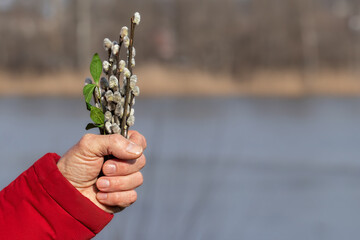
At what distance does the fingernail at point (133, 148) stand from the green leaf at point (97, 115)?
0.26ft

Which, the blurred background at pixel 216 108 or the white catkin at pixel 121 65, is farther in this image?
the blurred background at pixel 216 108

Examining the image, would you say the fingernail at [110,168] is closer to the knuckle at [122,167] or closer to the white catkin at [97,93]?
the knuckle at [122,167]

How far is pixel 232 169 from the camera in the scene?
26.2ft

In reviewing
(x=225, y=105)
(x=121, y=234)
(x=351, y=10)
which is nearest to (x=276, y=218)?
(x=121, y=234)

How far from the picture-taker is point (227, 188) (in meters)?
6.90

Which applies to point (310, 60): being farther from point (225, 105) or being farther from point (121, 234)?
point (121, 234)

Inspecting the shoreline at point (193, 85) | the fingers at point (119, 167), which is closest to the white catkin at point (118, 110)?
the fingers at point (119, 167)

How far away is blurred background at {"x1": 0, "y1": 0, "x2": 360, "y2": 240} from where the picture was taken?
568 cm

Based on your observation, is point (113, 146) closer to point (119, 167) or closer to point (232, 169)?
point (119, 167)

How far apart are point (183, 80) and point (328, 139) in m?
10.8

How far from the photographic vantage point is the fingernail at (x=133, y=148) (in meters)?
1.42

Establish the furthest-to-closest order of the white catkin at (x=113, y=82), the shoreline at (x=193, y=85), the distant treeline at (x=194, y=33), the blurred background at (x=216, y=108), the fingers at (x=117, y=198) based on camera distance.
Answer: the distant treeline at (x=194, y=33) < the shoreline at (x=193, y=85) < the blurred background at (x=216, y=108) < the fingers at (x=117, y=198) < the white catkin at (x=113, y=82)

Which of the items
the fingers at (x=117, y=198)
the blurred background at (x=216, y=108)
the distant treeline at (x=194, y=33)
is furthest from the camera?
the distant treeline at (x=194, y=33)

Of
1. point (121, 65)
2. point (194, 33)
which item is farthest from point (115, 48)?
point (194, 33)
